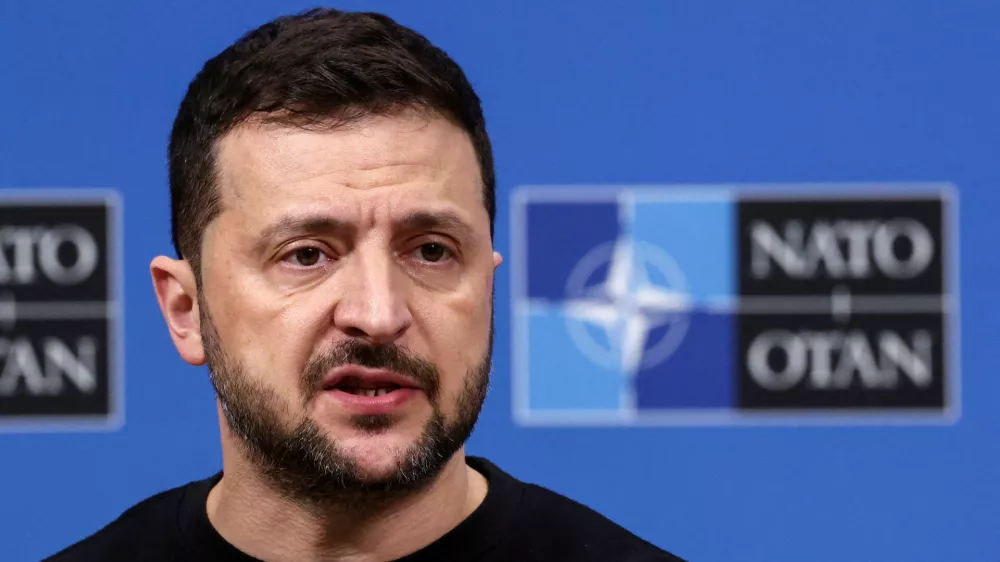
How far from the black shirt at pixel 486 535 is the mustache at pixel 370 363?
182mm

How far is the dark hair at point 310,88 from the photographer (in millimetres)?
1116

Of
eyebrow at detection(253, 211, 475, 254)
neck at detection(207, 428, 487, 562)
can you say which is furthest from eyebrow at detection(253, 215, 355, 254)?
neck at detection(207, 428, 487, 562)

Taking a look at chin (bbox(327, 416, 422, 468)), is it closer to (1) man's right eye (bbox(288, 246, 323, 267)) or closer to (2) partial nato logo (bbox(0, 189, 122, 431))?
(1) man's right eye (bbox(288, 246, 323, 267))

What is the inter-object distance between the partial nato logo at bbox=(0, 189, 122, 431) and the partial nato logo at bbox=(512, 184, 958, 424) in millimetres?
621

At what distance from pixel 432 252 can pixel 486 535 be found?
282mm

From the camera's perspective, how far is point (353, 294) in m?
1.07

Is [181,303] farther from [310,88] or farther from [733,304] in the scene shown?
[733,304]

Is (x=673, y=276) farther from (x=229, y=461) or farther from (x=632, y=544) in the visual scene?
(x=229, y=461)

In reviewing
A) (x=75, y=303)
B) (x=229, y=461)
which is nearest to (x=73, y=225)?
(x=75, y=303)

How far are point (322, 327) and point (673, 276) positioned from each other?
0.92 m

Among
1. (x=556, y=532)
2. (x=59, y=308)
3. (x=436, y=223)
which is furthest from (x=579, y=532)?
(x=59, y=308)

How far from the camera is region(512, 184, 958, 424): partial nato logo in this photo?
1.88 metres

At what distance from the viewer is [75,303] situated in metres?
1.92

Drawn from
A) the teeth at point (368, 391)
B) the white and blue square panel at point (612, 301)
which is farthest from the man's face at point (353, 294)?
the white and blue square panel at point (612, 301)
